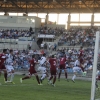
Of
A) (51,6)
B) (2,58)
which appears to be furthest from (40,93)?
(51,6)

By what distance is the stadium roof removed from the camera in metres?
59.5

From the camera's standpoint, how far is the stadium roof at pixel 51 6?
195ft

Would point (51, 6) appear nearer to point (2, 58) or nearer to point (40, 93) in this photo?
point (2, 58)

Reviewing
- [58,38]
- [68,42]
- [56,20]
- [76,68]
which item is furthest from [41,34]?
[76,68]

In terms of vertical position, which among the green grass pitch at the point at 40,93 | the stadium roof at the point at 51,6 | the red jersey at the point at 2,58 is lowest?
the green grass pitch at the point at 40,93

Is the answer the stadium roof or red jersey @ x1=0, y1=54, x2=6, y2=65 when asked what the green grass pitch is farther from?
the stadium roof

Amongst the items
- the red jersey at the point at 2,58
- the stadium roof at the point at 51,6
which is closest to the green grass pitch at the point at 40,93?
the red jersey at the point at 2,58

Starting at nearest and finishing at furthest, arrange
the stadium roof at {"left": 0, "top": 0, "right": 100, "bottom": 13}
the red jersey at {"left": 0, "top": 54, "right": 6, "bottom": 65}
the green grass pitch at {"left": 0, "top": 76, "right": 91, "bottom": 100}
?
the green grass pitch at {"left": 0, "top": 76, "right": 91, "bottom": 100}
the red jersey at {"left": 0, "top": 54, "right": 6, "bottom": 65}
the stadium roof at {"left": 0, "top": 0, "right": 100, "bottom": 13}

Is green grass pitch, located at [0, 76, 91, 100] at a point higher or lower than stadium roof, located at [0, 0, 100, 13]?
lower

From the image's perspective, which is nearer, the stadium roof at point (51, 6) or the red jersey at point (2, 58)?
the red jersey at point (2, 58)

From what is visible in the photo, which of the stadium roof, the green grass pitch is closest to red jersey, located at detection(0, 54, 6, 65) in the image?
the green grass pitch

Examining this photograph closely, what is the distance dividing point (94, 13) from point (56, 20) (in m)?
7.76

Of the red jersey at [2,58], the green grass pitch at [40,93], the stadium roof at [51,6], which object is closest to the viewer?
the green grass pitch at [40,93]

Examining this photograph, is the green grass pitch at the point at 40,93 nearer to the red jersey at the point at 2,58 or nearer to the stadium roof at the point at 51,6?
the red jersey at the point at 2,58
